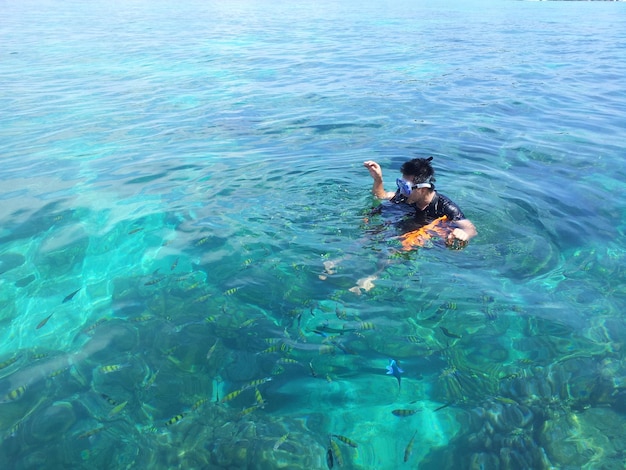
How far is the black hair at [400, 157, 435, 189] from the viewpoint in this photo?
662 cm

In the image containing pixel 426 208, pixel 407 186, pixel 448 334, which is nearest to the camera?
pixel 448 334

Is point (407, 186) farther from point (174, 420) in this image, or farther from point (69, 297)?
point (69, 297)

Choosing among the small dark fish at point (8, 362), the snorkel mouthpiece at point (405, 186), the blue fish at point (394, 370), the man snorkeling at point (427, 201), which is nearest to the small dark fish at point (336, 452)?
the blue fish at point (394, 370)

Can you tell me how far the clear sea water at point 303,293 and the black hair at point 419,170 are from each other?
0.90 metres

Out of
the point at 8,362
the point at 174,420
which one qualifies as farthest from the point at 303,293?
the point at 8,362

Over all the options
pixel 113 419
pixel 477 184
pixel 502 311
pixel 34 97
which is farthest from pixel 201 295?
pixel 34 97

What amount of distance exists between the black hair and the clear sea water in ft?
2.95

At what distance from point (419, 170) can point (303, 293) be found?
7.96 feet

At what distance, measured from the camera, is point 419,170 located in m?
6.67

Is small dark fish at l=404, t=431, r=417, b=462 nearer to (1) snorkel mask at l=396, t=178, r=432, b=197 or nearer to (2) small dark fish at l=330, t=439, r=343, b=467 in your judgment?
(2) small dark fish at l=330, t=439, r=343, b=467

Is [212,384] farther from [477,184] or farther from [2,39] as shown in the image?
[2,39]

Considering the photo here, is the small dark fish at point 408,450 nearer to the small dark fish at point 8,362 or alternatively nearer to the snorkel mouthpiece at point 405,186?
the snorkel mouthpiece at point 405,186

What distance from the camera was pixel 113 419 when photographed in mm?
4395

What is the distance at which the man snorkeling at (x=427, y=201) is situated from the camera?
258 inches
